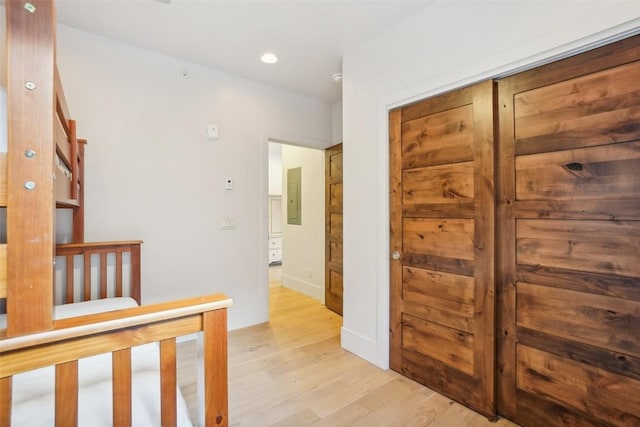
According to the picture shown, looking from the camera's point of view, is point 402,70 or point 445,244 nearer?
point 445,244

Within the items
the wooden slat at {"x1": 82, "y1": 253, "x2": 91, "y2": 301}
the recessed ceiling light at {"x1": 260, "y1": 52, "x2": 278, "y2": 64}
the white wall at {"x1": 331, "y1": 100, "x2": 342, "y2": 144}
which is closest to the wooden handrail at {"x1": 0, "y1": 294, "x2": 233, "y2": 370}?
the wooden slat at {"x1": 82, "y1": 253, "x2": 91, "y2": 301}

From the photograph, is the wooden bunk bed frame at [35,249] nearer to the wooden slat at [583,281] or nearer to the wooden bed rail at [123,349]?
the wooden bed rail at [123,349]

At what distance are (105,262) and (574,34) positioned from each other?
3096mm

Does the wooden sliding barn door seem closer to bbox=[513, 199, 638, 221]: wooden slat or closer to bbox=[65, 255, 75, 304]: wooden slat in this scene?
bbox=[513, 199, 638, 221]: wooden slat

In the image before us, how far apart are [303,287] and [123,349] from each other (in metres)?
3.54

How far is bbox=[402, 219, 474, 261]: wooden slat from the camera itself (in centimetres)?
184

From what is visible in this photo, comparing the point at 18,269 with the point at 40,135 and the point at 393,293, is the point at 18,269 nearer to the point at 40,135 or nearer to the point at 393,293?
the point at 40,135

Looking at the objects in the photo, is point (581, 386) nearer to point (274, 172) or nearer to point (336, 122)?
point (336, 122)

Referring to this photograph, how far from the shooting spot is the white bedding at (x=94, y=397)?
0.87 metres

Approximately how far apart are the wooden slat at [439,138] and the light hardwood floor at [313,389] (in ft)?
4.83

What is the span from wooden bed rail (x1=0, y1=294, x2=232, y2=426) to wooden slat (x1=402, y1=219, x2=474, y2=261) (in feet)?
4.77

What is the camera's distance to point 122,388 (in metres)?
0.82

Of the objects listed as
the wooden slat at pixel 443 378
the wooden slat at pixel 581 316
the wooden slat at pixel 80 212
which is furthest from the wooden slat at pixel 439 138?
the wooden slat at pixel 80 212

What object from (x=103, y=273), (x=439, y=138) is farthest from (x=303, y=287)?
(x=439, y=138)
